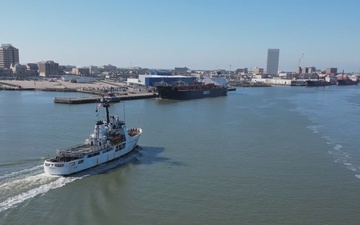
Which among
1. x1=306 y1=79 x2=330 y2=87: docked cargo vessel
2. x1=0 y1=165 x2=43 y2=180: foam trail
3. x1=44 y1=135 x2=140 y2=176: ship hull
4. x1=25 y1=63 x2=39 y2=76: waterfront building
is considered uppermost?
x1=25 y1=63 x2=39 y2=76: waterfront building

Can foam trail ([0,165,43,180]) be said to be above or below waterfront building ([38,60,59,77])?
below

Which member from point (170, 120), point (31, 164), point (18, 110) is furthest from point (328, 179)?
point (18, 110)

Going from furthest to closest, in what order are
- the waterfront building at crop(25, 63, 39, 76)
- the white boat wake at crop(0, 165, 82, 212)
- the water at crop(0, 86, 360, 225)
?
1. the waterfront building at crop(25, 63, 39, 76)
2. the white boat wake at crop(0, 165, 82, 212)
3. the water at crop(0, 86, 360, 225)

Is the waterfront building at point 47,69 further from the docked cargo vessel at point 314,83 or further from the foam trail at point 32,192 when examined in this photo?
the foam trail at point 32,192

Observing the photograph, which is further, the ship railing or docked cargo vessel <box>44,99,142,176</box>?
the ship railing

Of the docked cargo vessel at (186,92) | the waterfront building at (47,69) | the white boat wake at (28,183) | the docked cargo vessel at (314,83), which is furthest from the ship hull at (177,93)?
the waterfront building at (47,69)

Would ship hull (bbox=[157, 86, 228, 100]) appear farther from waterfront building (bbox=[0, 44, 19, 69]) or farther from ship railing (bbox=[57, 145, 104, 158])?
waterfront building (bbox=[0, 44, 19, 69])

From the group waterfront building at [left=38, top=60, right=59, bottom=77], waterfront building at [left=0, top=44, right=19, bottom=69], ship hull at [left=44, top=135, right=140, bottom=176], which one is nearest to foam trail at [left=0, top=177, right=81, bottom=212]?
ship hull at [left=44, top=135, right=140, bottom=176]
